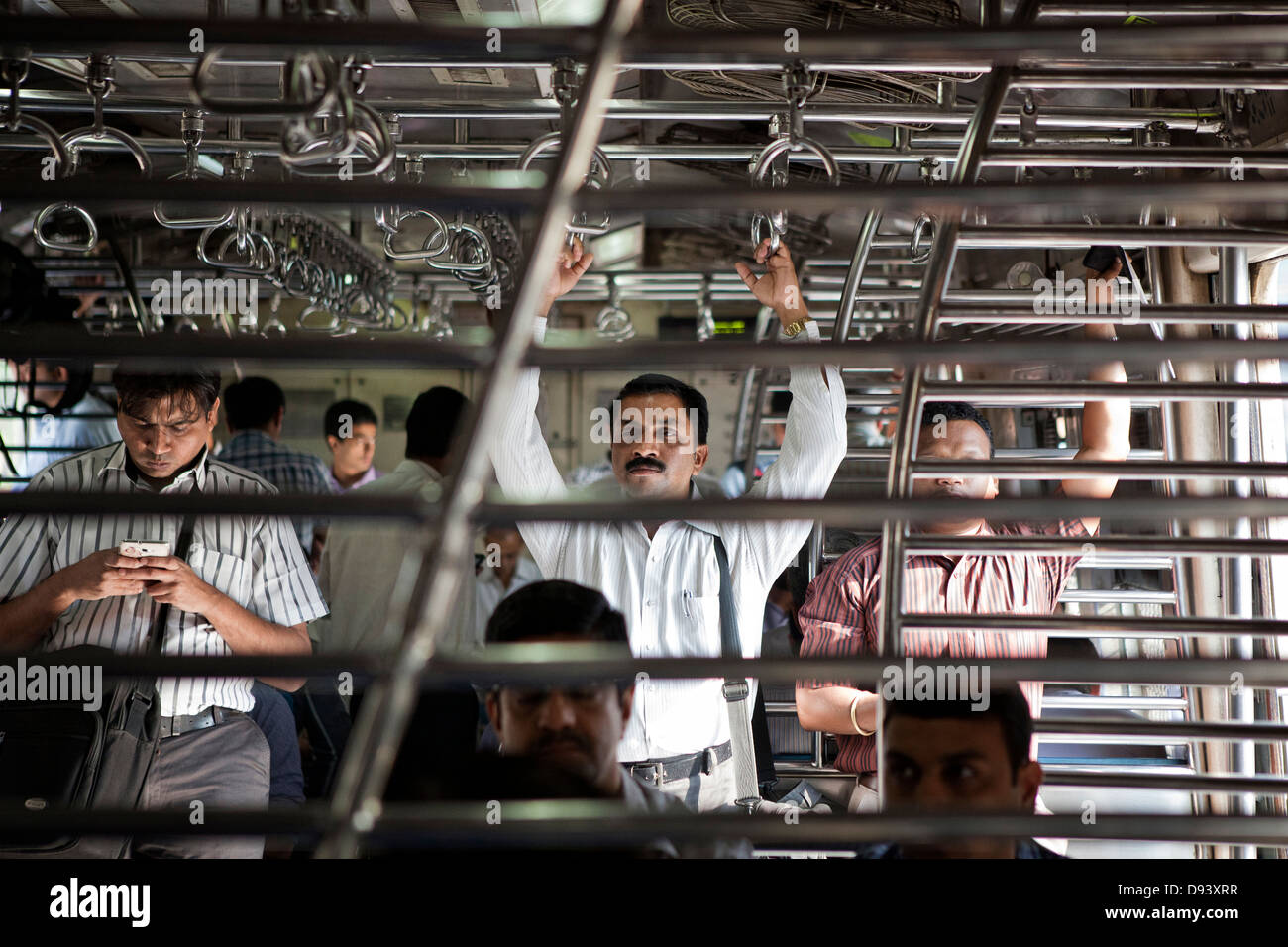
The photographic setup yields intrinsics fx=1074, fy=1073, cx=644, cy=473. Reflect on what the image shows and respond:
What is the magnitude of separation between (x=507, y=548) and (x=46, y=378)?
242 centimetres

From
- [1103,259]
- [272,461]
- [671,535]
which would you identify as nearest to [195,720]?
[671,535]

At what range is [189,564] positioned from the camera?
2.32 metres

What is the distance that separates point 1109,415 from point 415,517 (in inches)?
74.2

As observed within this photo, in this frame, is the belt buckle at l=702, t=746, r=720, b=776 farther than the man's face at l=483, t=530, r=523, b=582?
No

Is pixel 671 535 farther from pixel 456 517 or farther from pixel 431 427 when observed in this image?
pixel 456 517

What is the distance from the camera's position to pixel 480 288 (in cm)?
375

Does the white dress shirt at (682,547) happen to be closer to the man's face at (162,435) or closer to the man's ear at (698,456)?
the man's ear at (698,456)

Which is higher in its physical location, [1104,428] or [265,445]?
[265,445]

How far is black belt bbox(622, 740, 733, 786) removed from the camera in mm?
2383

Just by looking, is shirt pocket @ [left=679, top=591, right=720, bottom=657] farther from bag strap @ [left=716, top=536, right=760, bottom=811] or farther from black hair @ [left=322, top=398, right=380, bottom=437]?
black hair @ [left=322, top=398, right=380, bottom=437]

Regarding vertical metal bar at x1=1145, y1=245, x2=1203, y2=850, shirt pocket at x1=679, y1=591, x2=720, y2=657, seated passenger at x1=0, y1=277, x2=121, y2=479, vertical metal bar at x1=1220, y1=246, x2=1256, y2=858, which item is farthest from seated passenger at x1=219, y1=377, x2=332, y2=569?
vertical metal bar at x1=1220, y1=246, x2=1256, y2=858

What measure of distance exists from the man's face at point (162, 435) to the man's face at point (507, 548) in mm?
2071

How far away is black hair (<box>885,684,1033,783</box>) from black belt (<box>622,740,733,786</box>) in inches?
33.2
